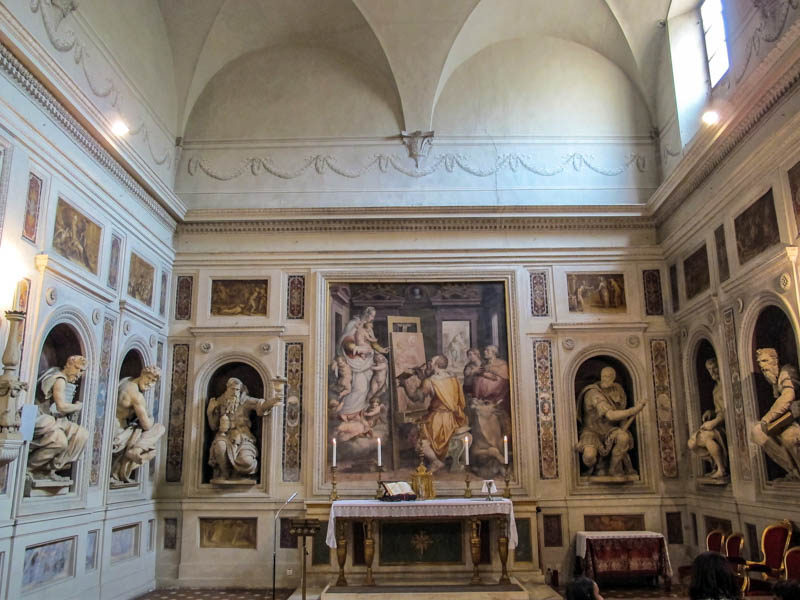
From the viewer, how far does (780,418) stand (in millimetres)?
8938

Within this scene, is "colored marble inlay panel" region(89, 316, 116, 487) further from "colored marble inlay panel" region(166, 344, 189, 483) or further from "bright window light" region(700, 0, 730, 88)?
"bright window light" region(700, 0, 730, 88)

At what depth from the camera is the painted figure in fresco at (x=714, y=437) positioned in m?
11.1

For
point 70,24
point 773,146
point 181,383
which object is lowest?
point 181,383

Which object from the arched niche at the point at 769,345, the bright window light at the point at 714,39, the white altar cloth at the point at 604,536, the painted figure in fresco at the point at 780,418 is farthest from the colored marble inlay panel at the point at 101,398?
the bright window light at the point at 714,39

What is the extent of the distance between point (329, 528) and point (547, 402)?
4356 millimetres

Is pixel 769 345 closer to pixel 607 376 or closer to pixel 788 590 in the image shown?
pixel 607 376

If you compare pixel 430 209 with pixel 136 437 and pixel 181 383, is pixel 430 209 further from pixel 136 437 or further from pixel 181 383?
pixel 136 437

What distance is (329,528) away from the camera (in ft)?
36.4

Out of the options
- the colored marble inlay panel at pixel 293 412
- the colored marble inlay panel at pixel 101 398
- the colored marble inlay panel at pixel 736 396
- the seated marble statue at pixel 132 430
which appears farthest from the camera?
the colored marble inlay panel at pixel 293 412

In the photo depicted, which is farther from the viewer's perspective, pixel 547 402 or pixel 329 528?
pixel 547 402

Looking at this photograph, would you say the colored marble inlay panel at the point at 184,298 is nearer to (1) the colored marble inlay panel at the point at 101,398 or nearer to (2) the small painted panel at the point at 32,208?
(1) the colored marble inlay panel at the point at 101,398

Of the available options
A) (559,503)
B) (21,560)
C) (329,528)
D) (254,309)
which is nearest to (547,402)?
(559,503)

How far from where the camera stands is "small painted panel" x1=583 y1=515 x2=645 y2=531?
40.9 feet

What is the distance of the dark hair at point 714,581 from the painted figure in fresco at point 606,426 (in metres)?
8.03
